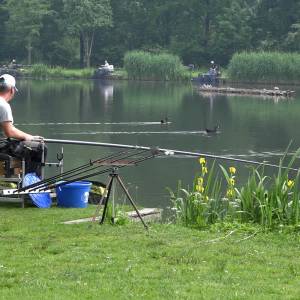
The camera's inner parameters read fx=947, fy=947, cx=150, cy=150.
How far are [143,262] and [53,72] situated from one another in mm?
64657

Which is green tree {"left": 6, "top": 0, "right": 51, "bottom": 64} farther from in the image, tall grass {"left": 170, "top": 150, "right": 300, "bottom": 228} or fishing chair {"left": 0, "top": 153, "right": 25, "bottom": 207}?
tall grass {"left": 170, "top": 150, "right": 300, "bottom": 228}

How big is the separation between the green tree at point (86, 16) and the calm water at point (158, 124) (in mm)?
22636

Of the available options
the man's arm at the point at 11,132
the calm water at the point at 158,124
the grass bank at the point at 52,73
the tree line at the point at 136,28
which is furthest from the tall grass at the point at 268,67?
the man's arm at the point at 11,132

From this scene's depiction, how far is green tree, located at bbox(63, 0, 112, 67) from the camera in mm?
73750

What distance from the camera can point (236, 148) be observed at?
23781 millimetres

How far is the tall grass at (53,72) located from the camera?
6988cm

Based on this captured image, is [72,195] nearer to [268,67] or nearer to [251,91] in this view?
[251,91]

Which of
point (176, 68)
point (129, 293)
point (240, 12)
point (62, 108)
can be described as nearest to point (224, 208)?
point (129, 293)

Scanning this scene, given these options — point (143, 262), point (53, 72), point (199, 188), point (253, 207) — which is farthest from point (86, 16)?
point (143, 262)

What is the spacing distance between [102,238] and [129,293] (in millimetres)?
1995

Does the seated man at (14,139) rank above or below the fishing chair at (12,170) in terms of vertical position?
above

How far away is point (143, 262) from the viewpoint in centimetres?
664

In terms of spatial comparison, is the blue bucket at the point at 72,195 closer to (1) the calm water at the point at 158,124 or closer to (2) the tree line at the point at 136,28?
(1) the calm water at the point at 158,124

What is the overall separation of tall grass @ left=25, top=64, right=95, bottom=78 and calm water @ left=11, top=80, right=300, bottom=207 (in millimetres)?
18015
